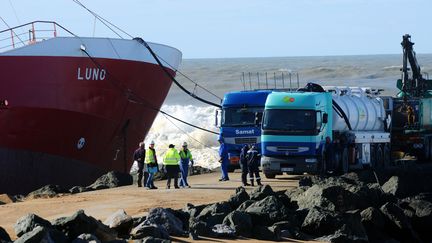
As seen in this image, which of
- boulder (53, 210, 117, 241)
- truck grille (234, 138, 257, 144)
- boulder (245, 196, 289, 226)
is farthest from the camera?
truck grille (234, 138, 257, 144)

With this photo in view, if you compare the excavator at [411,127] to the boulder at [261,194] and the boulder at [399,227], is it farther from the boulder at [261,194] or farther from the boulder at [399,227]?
the boulder at [399,227]

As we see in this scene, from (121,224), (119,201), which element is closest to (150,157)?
(119,201)

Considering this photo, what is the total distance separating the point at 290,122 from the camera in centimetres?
2886

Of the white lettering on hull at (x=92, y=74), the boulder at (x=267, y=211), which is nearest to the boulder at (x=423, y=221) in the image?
the boulder at (x=267, y=211)

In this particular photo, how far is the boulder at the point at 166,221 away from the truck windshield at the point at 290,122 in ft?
37.3

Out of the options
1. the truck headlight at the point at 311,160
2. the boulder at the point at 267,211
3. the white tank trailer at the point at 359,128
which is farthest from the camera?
the white tank trailer at the point at 359,128

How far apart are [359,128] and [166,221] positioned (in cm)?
1676

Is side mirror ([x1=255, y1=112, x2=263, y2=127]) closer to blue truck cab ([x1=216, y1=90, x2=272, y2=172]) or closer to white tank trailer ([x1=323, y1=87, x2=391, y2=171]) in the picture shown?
blue truck cab ([x1=216, y1=90, x2=272, y2=172])

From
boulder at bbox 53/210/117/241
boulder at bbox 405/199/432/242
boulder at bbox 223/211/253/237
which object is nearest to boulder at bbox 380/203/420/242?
boulder at bbox 405/199/432/242

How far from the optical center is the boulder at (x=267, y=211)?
18.7 metres

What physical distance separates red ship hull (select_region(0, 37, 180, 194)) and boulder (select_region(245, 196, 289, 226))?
11.7 m

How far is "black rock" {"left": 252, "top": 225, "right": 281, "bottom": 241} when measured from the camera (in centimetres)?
1767

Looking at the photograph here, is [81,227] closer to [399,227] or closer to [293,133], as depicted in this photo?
[399,227]

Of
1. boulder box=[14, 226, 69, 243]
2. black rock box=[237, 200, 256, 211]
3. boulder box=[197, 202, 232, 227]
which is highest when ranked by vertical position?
boulder box=[14, 226, 69, 243]
